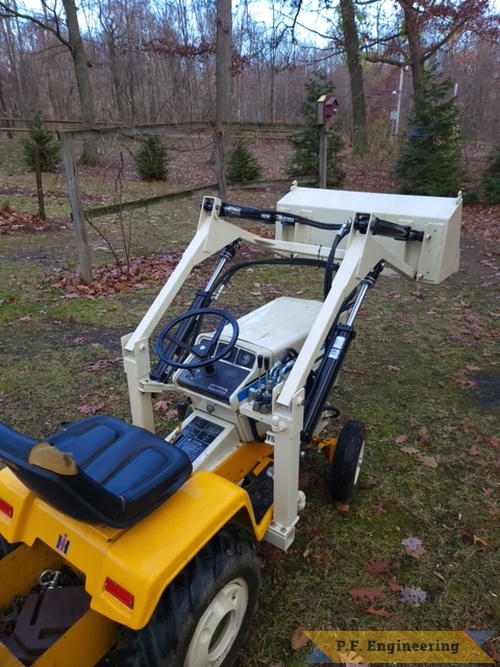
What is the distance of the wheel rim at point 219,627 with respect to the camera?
5.81 feet

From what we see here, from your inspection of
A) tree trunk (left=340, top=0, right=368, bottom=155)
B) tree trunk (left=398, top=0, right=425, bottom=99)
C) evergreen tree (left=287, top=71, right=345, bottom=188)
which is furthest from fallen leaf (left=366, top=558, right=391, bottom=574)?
tree trunk (left=340, top=0, right=368, bottom=155)

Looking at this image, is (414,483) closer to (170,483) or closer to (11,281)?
(170,483)

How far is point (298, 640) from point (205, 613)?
69cm

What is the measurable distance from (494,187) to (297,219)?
10.6 metres

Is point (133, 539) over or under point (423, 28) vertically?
under

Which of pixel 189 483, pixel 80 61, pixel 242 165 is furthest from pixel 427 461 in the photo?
pixel 80 61

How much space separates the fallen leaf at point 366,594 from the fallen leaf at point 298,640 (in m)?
0.33

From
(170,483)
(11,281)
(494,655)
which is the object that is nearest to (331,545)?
(494,655)

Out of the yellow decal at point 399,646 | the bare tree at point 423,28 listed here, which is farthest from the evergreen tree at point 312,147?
the yellow decal at point 399,646

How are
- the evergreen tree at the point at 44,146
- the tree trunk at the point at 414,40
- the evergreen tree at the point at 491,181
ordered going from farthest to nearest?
the tree trunk at the point at 414,40 → the evergreen tree at the point at 44,146 → the evergreen tree at the point at 491,181

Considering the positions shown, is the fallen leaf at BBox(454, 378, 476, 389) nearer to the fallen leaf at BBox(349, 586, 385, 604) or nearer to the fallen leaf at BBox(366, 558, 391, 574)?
the fallen leaf at BBox(366, 558, 391, 574)

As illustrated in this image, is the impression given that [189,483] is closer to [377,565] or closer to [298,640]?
[298,640]

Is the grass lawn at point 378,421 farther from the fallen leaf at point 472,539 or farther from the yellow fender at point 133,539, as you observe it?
the yellow fender at point 133,539

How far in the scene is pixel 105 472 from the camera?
69.7 inches
